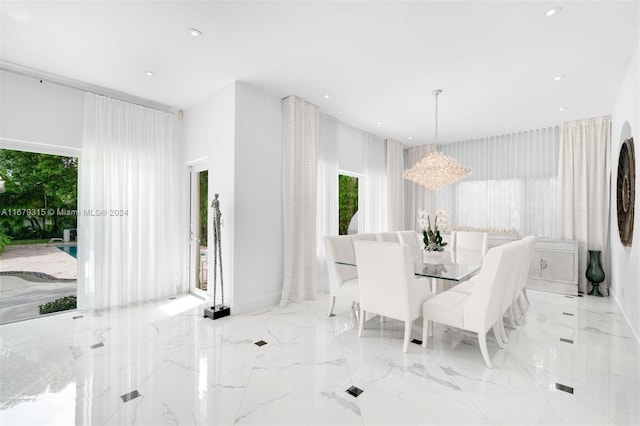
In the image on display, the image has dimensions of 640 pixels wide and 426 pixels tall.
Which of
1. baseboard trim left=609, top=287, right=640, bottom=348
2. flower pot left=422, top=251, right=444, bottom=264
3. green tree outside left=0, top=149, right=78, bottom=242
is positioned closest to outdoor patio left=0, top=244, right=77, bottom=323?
green tree outside left=0, top=149, right=78, bottom=242

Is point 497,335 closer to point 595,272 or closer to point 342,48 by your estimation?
point 342,48

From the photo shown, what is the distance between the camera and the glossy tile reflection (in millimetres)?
1821

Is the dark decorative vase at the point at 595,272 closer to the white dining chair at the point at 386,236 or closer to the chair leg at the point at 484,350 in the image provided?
the white dining chair at the point at 386,236

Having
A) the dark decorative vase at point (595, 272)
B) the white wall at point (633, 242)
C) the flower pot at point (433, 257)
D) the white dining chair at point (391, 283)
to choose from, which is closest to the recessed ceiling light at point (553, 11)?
the white wall at point (633, 242)

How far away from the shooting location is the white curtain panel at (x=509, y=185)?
5.26 metres

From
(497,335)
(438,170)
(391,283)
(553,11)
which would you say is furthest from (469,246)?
(553,11)

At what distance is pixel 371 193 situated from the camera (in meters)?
5.81

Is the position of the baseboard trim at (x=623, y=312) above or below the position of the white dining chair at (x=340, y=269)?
below

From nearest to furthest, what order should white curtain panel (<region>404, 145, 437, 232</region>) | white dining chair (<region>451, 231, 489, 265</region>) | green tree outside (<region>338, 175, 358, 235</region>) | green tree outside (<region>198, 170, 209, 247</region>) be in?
white dining chair (<region>451, 231, 489, 265</region>) < green tree outside (<region>198, 170, 209, 247</region>) < green tree outside (<region>338, 175, 358, 235</region>) < white curtain panel (<region>404, 145, 437, 232</region>)

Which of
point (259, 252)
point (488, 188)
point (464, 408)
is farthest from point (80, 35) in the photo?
point (488, 188)

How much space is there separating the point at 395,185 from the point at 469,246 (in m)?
2.28

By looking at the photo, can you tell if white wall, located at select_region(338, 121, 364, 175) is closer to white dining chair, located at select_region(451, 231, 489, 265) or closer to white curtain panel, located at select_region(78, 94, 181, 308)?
white dining chair, located at select_region(451, 231, 489, 265)

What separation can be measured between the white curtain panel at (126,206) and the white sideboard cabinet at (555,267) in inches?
224

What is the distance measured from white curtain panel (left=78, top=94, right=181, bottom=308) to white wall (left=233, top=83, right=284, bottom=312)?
4.67 feet
